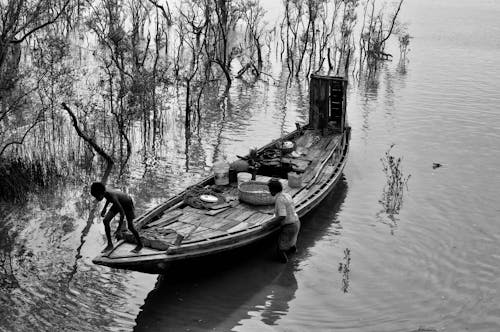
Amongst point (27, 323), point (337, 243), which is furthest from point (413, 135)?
point (27, 323)

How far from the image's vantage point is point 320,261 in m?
10.7

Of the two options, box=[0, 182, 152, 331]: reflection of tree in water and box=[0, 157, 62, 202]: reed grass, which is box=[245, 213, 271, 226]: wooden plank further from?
box=[0, 157, 62, 202]: reed grass

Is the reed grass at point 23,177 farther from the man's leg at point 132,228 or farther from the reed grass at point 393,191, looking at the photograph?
the reed grass at point 393,191

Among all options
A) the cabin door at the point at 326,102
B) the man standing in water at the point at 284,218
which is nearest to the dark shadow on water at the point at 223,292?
the man standing in water at the point at 284,218

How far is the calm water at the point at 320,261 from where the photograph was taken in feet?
28.6

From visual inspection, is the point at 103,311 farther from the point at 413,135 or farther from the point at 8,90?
the point at 413,135

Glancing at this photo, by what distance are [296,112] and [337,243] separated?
10.9 metres

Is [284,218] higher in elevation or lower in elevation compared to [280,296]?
higher

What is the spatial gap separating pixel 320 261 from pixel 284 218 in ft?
3.89

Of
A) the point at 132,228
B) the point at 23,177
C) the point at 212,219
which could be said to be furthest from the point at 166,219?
the point at 23,177

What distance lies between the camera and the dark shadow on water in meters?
8.62

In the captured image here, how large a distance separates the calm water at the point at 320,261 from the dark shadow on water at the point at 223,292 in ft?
0.08

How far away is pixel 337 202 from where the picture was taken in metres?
13.5

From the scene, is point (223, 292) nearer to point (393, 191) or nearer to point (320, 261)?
point (320, 261)
